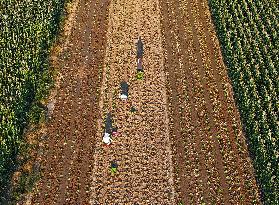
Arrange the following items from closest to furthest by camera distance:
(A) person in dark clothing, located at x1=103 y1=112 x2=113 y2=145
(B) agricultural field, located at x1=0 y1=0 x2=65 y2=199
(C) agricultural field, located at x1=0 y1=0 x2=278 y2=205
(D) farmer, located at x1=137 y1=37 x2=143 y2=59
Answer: (C) agricultural field, located at x1=0 y1=0 x2=278 y2=205 < (B) agricultural field, located at x1=0 y1=0 x2=65 y2=199 < (A) person in dark clothing, located at x1=103 y1=112 x2=113 y2=145 < (D) farmer, located at x1=137 y1=37 x2=143 y2=59

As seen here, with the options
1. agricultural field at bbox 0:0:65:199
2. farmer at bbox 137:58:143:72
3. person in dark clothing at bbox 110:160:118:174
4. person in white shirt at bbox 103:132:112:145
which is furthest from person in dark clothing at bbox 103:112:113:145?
farmer at bbox 137:58:143:72

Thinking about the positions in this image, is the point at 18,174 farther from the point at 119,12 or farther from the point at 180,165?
the point at 119,12

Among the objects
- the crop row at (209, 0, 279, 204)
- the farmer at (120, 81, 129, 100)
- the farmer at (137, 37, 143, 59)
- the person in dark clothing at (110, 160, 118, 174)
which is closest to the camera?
the person in dark clothing at (110, 160, 118, 174)

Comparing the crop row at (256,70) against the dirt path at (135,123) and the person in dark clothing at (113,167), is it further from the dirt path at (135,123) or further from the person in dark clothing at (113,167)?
the person in dark clothing at (113,167)

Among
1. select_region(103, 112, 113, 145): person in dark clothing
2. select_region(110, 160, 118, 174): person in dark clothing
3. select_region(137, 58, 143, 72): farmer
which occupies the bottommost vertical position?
select_region(110, 160, 118, 174): person in dark clothing

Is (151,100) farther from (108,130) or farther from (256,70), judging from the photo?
(256,70)

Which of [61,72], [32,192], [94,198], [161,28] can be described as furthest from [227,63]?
[32,192]

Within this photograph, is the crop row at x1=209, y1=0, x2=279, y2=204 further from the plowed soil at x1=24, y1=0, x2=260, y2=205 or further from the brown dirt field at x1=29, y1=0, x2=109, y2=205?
the brown dirt field at x1=29, y1=0, x2=109, y2=205
